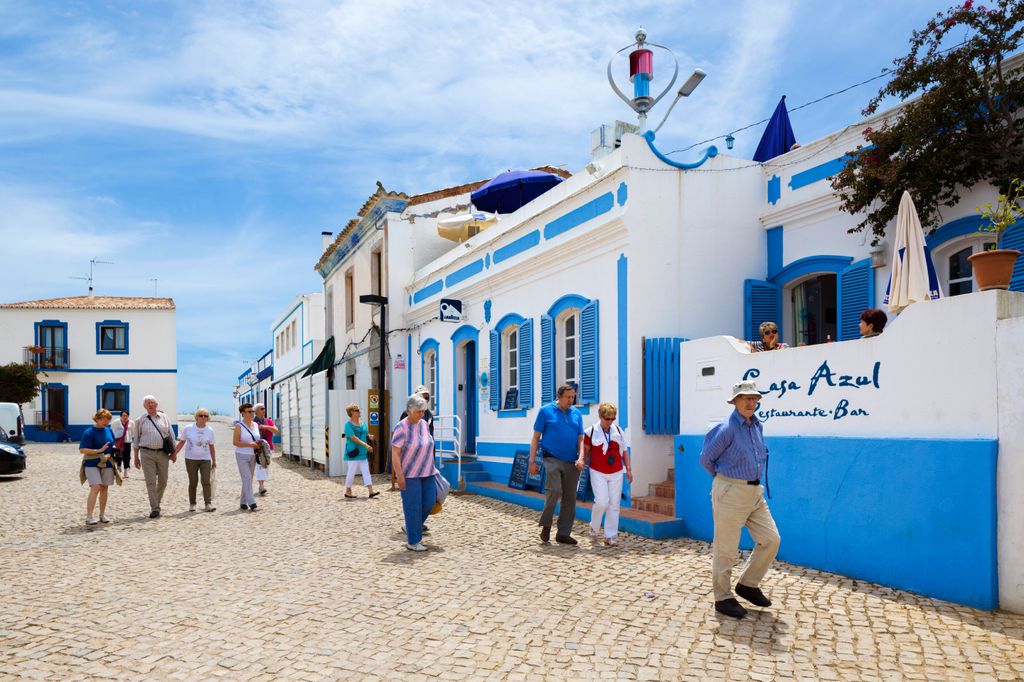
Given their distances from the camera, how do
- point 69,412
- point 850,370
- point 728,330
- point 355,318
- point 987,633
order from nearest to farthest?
1. point 987,633
2. point 850,370
3. point 728,330
4. point 355,318
5. point 69,412

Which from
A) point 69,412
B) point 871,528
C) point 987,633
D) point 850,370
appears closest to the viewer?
point 987,633

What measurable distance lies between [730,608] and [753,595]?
0.30 metres

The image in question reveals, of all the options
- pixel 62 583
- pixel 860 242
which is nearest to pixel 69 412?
pixel 62 583

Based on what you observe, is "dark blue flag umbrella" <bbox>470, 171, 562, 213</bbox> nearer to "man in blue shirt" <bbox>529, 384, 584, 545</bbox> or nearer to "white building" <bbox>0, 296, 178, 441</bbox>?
"man in blue shirt" <bbox>529, 384, 584, 545</bbox>

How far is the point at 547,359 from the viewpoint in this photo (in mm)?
12125

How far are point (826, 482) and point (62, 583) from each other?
663cm

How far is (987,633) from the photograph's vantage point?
5.05 m

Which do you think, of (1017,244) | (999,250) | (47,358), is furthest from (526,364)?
(47,358)

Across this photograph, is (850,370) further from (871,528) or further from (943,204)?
(943,204)

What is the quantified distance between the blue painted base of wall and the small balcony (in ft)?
128

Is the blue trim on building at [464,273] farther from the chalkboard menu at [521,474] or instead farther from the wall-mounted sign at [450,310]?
the chalkboard menu at [521,474]

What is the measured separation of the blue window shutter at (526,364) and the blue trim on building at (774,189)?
13.3ft

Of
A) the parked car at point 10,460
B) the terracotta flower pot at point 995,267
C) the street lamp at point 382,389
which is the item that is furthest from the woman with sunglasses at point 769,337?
the parked car at point 10,460

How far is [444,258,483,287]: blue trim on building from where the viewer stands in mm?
14625
